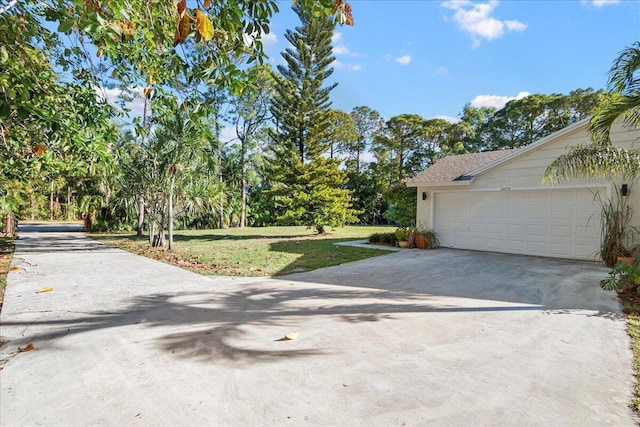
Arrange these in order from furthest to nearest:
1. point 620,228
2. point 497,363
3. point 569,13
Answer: point 569,13 → point 620,228 → point 497,363

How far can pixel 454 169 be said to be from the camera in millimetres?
12156

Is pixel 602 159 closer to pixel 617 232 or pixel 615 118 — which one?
pixel 615 118

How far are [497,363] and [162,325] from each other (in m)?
3.50

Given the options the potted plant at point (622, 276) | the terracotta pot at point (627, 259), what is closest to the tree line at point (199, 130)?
the potted plant at point (622, 276)

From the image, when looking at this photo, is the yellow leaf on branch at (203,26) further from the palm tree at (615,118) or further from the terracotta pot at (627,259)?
the terracotta pot at (627,259)

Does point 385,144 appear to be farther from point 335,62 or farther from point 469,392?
point 469,392

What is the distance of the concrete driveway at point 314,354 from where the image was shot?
229cm

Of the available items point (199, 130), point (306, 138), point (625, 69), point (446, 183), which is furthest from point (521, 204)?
point (306, 138)

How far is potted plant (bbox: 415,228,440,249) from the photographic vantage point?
11069mm

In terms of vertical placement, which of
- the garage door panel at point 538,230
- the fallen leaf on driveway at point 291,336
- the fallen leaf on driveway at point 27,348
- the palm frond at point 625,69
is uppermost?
the palm frond at point 625,69

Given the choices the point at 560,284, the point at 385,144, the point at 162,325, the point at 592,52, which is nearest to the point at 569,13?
the point at 592,52

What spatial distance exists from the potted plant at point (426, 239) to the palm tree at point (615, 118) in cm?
466

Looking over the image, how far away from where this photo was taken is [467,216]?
10867mm

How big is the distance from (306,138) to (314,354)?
1388cm
